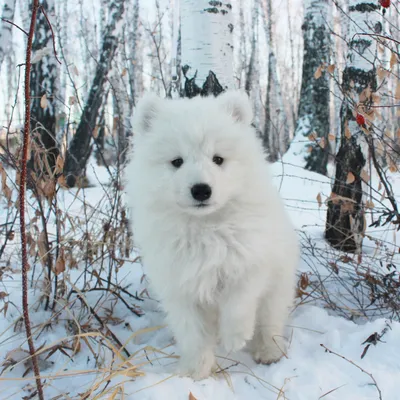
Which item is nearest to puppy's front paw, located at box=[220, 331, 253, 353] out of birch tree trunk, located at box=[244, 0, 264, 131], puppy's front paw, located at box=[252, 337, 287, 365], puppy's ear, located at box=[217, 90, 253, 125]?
puppy's front paw, located at box=[252, 337, 287, 365]

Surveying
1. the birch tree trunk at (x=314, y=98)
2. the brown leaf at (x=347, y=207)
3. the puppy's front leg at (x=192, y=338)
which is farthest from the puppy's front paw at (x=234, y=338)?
the birch tree trunk at (x=314, y=98)

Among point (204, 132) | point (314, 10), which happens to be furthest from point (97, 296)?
point (314, 10)

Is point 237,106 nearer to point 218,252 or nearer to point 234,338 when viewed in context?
point 218,252

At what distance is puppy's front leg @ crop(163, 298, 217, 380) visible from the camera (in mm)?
2295

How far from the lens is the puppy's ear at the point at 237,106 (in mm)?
2527

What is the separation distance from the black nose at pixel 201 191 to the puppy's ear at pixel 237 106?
660 millimetres

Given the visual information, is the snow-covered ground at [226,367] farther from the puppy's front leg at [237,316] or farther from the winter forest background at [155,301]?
the puppy's front leg at [237,316]

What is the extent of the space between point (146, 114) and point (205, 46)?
1240mm

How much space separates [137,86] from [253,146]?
813 inches

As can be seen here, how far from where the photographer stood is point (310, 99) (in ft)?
34.0

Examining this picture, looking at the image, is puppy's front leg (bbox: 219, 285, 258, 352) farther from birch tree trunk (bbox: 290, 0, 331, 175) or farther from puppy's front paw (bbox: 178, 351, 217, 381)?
birch tree trunk (bbox: 290, 0, 331, 175)

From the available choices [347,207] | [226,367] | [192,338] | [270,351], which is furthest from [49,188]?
[347,207]

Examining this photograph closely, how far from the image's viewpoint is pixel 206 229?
229 cm

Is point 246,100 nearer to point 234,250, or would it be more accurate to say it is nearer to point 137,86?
point 234,250
